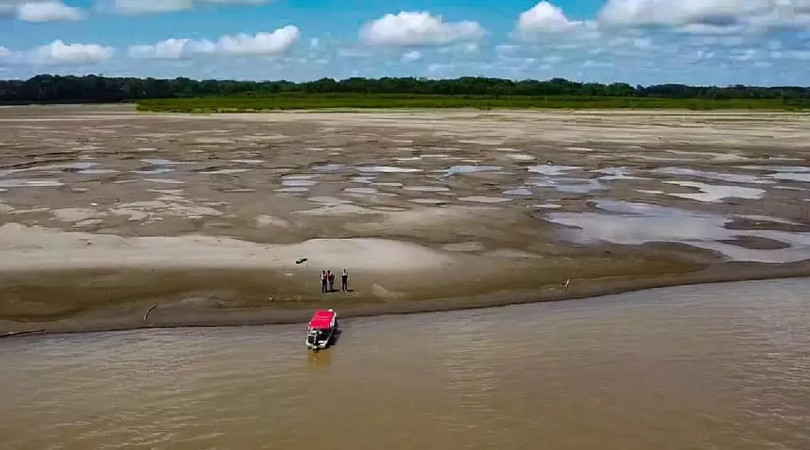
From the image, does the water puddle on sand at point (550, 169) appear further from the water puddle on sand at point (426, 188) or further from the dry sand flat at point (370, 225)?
the water puddle on sand at point (426, 188)

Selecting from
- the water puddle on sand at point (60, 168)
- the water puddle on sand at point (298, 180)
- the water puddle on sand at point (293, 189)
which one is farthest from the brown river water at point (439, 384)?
the water puddle on sand at point (60, 168)

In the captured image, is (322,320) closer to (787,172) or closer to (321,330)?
(321,330)

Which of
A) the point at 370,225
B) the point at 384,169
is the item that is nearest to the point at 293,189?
the point at 384,169

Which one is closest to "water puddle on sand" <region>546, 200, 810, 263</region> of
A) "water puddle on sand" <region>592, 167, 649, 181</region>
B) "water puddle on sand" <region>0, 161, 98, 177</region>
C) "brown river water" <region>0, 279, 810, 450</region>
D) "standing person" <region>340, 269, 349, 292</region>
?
"brown river water" <region>0, 279, 810, 450</region>

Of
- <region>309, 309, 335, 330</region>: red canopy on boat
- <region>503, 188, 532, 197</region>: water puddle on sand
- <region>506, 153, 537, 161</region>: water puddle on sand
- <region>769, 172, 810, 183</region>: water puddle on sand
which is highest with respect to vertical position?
<region>506, 153, 537, 161</region>: water puddle on sand

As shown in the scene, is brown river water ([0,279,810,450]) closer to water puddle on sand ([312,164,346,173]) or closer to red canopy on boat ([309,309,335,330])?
red canopy on boat ([309,309,335,330])
